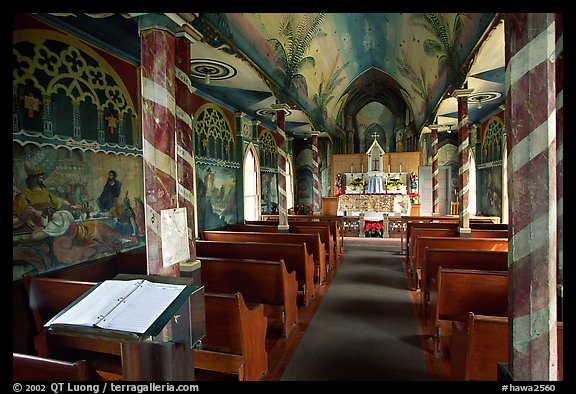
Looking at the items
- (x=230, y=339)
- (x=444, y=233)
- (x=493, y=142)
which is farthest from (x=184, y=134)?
(x=493, y=142)

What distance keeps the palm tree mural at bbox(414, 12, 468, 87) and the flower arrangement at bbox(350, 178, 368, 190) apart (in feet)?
22.0

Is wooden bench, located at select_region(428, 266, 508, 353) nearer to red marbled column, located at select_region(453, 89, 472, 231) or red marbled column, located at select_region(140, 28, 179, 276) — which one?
red marbled column, located at select_region(140, 28, 179, 276)

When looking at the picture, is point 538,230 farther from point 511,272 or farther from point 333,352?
point 333,352

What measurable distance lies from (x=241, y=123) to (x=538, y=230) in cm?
934

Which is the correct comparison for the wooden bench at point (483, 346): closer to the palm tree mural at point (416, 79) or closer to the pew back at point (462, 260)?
the pew back at point (462, 260)

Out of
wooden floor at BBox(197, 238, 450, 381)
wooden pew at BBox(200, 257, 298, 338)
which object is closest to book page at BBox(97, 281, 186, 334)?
wooden floor at BBox(197, 238, 450, 381)

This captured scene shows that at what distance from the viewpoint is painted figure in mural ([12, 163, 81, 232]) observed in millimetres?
3955

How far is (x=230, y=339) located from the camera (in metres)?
3.13

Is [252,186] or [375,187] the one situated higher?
[252,186]

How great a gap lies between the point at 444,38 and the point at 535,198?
21.5ft

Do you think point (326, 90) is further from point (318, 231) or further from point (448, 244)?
point (448, 244)

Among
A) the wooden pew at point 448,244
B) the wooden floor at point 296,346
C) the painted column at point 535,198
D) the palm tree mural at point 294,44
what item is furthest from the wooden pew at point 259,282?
the palm tree mural at point 294,44

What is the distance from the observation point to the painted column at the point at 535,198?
1918 millimetres
